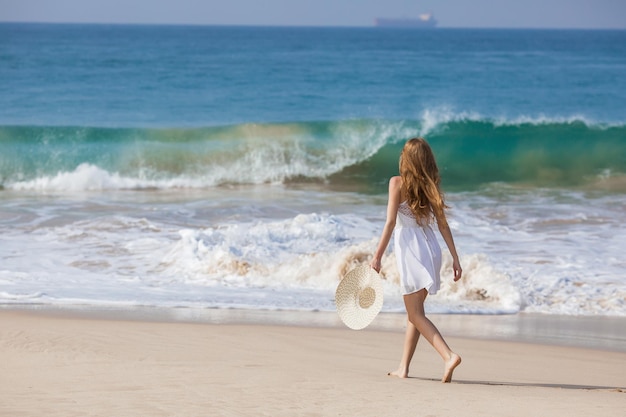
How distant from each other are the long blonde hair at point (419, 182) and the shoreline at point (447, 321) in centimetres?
210

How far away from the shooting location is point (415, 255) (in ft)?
16.5

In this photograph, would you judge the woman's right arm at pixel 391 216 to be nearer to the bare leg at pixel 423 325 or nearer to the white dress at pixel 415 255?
the white dress at pixel 415 255

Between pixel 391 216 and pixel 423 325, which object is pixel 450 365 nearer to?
pixel 423 325

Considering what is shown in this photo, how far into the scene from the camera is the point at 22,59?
126 ft

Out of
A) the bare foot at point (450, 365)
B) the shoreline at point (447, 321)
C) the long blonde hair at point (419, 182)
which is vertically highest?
the long blonde hair at point (419, 182)

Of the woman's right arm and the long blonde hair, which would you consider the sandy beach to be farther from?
the long blonde hair

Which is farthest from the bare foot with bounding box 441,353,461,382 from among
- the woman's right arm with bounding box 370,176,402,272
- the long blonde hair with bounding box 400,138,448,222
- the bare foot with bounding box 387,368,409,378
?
the long blonde hair with bounding box 400,138,448,222

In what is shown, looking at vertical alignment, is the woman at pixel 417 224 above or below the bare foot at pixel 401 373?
above

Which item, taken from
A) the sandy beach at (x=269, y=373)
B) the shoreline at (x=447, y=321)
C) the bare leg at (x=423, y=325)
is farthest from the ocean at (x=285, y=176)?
the bare leg at (x=423, y=325)

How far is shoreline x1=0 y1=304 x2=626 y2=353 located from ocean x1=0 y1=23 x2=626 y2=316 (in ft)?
0.67

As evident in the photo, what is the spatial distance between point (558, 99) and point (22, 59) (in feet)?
Answer: 69.3

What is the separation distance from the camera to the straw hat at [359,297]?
5.14 m

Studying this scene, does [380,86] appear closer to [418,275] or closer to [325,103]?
[325,103]

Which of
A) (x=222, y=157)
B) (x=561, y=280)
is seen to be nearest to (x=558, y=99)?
(x=222, y=157)
